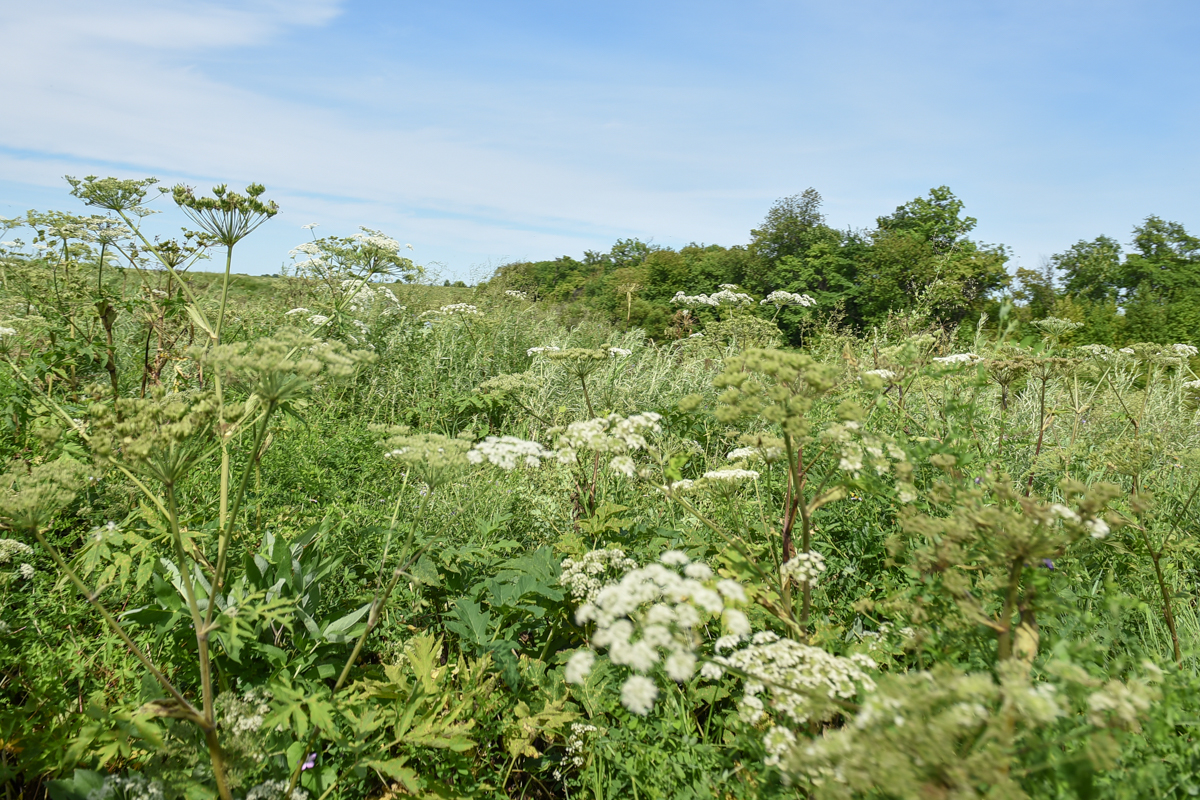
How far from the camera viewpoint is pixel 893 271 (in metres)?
34.9

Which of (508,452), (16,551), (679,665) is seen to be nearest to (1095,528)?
(679,665)

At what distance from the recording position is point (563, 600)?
2.80 m

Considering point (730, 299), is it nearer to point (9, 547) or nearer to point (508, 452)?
point (508, 452)

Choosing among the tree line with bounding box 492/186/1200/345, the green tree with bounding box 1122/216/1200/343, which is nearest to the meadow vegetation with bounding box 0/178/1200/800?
the tree line with bounding box 492/186/1200/345

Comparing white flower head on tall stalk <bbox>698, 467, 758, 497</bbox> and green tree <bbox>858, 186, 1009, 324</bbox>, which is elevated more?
green tree <bbox>858, 186, 1009, 324</bbox>

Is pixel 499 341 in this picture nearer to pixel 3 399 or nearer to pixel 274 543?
pixel 3 399

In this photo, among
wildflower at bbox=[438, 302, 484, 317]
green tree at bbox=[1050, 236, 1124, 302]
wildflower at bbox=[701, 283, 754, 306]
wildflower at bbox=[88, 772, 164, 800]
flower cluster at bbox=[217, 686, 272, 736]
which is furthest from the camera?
green tree at bbox=[1050, 236, 1124, 302]

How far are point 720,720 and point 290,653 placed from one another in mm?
1871

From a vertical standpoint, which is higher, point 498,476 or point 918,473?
point 918,473

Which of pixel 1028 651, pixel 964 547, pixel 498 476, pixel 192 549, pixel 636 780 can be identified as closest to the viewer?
pixel 1028 651

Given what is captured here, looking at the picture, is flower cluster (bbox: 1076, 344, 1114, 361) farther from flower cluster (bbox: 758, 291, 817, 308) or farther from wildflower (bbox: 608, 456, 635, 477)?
wildflower (bbox: 608, 456, 635, 477)

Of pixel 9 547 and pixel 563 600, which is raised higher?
pixel 9 547

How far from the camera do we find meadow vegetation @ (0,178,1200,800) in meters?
1.48

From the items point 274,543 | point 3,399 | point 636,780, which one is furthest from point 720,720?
point 3,399
